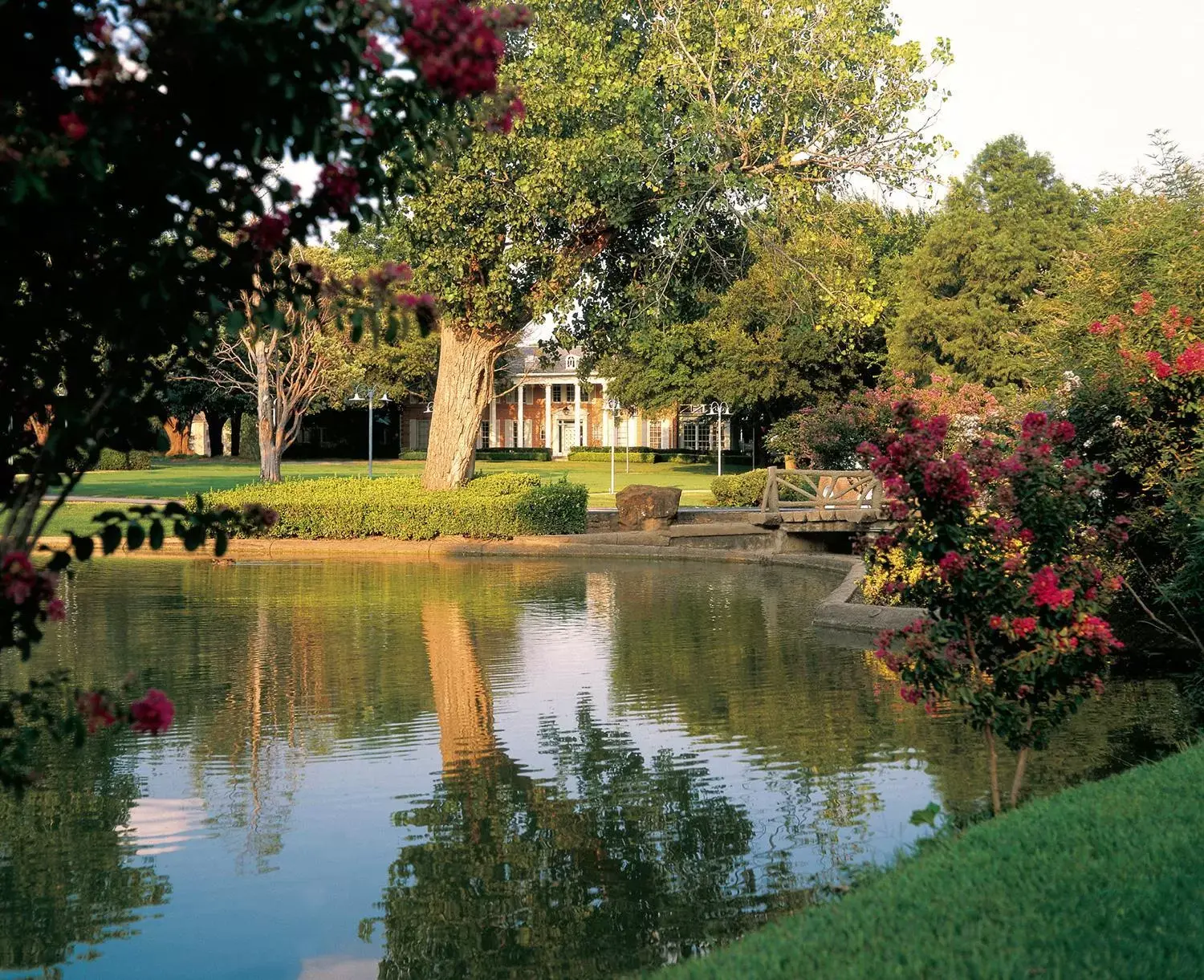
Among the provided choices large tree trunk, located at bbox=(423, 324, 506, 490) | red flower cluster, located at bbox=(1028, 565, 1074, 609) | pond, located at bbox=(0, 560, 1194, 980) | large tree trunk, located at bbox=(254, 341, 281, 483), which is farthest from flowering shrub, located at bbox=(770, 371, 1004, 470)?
red flower cluster, located at bbox=(1028, 565, 1074, 609)

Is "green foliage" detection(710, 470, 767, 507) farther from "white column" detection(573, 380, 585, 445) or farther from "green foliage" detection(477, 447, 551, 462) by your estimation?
"white column" detection(573, 380, 585, 445)

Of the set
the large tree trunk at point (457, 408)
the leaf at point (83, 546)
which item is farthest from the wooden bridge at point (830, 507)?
the leaf at point (83, 546)

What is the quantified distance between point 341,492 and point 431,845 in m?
21.1

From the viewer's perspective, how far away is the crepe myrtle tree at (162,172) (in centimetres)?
349

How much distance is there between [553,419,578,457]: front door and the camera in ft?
279

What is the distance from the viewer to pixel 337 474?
148ft

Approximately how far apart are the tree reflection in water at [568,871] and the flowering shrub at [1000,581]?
147 cm

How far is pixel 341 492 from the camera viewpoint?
27844mm

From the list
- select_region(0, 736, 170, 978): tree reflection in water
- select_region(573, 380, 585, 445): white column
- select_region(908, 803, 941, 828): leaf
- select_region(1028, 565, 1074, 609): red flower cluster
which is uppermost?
select_region(573, 380, 585, 445): white column

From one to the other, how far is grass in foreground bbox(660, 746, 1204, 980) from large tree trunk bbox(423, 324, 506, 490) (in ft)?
75.2

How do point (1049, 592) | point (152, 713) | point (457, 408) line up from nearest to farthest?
point (152, 713)
point (1049, 592)
point (457, 408)

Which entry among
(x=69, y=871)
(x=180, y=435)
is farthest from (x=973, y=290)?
(x=69, y=871)

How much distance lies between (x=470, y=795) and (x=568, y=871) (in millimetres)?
1626

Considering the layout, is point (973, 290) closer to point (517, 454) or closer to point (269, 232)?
point (517, 454)
